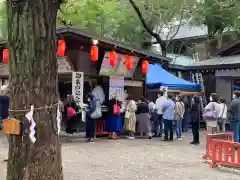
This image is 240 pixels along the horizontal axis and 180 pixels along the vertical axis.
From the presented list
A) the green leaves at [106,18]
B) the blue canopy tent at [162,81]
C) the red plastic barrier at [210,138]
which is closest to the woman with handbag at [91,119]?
the red plastic barrier at [210,138]

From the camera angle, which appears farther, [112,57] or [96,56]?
[112,57]

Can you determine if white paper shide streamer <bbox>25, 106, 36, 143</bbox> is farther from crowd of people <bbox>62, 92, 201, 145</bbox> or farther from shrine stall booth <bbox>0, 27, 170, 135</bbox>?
crowd of people <bbox>62, 92, 201, 145</bbox>

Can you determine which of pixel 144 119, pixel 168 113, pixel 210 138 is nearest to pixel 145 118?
pixel 144 119

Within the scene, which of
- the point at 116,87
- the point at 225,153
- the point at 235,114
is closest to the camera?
the point at 225,153

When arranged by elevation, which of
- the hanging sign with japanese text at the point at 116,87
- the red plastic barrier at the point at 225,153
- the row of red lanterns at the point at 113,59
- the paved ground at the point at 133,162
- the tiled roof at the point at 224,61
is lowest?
the paved ground at the point at 133,162

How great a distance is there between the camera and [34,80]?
4441mm

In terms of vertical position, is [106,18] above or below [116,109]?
above

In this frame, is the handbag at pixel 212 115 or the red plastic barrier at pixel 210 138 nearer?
the red plastic barrier at pixel 210 138

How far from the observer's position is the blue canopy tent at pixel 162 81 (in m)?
18.1

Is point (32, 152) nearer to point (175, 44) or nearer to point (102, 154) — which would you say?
point (102, 154)

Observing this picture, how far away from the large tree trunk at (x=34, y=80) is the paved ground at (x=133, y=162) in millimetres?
3070

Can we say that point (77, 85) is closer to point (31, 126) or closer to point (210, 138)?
point (210, 138)

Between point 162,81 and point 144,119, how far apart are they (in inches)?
151

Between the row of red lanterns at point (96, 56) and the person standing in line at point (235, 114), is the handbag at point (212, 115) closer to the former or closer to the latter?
the person standing in line at point (235, 114)
